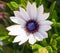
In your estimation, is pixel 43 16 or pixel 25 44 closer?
pixel 43 16

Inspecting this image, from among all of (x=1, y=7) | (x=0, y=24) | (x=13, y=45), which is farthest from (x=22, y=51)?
(x=1, y=7)

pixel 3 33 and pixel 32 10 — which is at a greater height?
pixel 32 10

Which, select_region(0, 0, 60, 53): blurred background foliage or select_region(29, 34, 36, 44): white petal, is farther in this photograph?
select_region(0, 0, 60, 53): blurred background foliage

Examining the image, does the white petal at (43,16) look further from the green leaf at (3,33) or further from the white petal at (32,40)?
the green leaf at (3,33)

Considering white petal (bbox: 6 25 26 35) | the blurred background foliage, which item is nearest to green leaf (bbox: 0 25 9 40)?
the blurred background foliage

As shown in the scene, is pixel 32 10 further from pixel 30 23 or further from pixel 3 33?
pixel 3 33

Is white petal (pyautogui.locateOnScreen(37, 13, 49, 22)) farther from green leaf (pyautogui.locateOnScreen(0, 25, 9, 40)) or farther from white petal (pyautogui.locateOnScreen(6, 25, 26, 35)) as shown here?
green leaf (pyautogui.locateOnScreen(0, 25, 9, 40))

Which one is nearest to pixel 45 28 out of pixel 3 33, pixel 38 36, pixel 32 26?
pixel 38 36

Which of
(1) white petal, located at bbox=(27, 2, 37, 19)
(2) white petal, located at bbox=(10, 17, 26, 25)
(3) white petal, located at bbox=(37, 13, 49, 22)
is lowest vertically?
(2) white petal, located at bbox=(10, 17, 26, 25)
